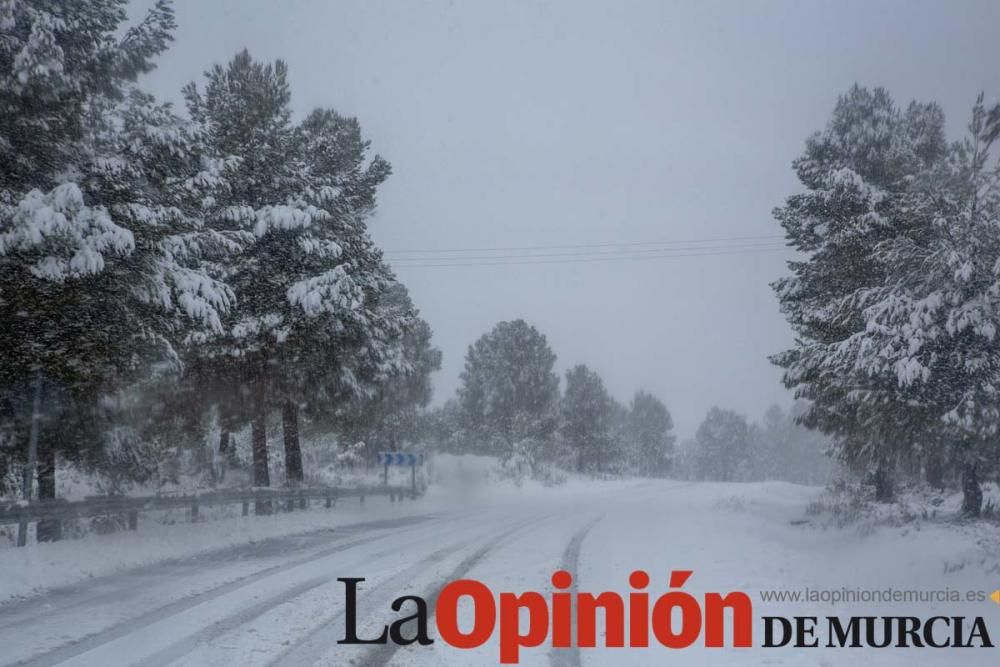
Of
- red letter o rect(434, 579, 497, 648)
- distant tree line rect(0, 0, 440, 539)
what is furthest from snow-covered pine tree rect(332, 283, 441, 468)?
red letter o rect(434, 579, 497, 648)

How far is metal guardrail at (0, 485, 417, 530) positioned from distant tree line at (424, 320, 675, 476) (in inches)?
931

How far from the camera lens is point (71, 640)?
5801 millimetres

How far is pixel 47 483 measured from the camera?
37.1 ft

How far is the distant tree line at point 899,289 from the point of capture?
38.3ft

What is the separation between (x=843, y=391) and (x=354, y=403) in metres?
13.5

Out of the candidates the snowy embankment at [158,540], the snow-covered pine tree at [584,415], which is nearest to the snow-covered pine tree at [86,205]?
the snowy embankment at [158,540]

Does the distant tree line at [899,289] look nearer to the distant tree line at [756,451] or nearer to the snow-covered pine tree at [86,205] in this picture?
the snow-covered pine tree at [86,205]

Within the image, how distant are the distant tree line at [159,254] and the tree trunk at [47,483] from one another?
0.03 metres

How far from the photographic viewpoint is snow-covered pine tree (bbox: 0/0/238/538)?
8.95 m

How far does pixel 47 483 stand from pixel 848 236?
17599 millimetres

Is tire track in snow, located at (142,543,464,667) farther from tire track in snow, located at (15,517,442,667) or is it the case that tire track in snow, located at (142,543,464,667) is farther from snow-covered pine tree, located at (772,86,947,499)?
snow-covered pine tree, located at (772,86,947,499)

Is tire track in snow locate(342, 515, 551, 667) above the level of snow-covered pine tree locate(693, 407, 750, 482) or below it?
above

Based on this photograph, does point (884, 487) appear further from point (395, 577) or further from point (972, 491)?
point (395, 577)

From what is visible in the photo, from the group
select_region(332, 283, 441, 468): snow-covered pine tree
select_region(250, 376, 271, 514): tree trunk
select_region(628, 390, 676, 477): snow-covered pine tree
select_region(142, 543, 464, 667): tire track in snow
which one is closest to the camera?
select_region(142, 543, 464, 667): tire track in snow
